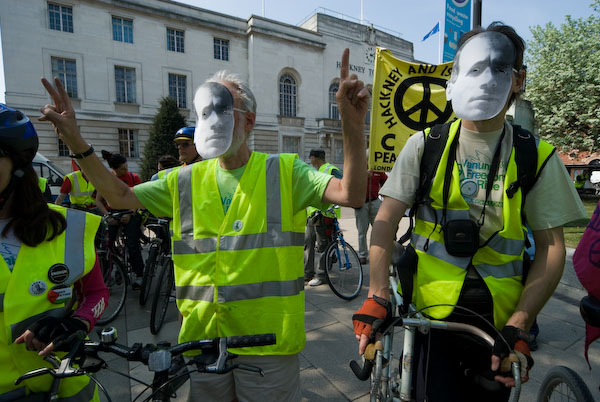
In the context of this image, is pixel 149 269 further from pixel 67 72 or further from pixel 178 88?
pixel 178 88

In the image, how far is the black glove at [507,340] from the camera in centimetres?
125

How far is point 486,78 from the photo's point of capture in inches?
59.6

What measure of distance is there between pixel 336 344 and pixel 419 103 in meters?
3.23

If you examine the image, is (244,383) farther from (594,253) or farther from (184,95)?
(184,95)

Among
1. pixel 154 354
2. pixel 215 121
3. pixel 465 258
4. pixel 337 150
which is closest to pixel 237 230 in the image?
pixel 215 121

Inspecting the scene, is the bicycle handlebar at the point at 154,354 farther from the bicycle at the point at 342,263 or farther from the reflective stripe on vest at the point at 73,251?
the bicycle at the point at 342,263

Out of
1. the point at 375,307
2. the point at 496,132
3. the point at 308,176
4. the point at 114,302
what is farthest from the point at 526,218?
the point at 114,302

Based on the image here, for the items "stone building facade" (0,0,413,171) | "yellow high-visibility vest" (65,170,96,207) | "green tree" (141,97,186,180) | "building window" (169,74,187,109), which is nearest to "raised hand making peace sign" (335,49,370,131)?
"yellow high-visibility vest" (65,170,96,207)

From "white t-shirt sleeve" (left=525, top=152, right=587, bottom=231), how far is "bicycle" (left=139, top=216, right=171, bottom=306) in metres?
3.90

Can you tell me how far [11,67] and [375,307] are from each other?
86.5 ft

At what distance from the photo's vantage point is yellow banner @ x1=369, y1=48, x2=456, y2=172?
176 inches

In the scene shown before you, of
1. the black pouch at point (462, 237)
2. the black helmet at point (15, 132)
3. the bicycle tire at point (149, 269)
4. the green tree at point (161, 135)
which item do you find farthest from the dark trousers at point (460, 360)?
the green tree at point (161, 135)

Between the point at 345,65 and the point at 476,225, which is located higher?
the point at 345,65

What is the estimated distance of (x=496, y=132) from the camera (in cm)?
157
